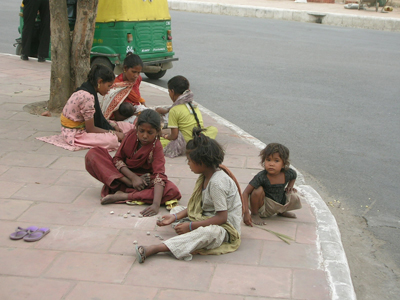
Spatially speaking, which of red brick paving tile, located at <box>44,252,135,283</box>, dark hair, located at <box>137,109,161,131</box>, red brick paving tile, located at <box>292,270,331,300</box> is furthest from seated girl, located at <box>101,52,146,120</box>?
red brick paving tile, located at <box>292,270,331,300</box>

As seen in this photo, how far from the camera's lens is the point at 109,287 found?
135 inches

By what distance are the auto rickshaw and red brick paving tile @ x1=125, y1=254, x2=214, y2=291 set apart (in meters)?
6.32

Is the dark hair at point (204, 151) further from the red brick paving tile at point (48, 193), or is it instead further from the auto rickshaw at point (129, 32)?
the auto rickshaw at point (129, 32)

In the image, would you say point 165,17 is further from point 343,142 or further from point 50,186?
point 50,186

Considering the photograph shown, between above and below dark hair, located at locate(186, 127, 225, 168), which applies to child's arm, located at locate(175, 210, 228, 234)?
below

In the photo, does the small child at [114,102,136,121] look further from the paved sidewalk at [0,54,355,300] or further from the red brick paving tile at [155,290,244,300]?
the red brick paving tile at [155,290,244,300]

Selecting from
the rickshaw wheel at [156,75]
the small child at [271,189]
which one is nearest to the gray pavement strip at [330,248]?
the small child at [271,189]

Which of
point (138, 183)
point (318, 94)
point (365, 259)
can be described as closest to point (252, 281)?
point (365, 259)

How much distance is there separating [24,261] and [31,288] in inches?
15.0

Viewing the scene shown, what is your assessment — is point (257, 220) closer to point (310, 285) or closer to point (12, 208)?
point (310, 285)

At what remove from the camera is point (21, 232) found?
4070 mm

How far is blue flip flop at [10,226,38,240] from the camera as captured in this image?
401 centimetres

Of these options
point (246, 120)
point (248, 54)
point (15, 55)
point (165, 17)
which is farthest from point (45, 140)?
point (248, 54)

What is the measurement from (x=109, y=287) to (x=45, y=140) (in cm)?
344
